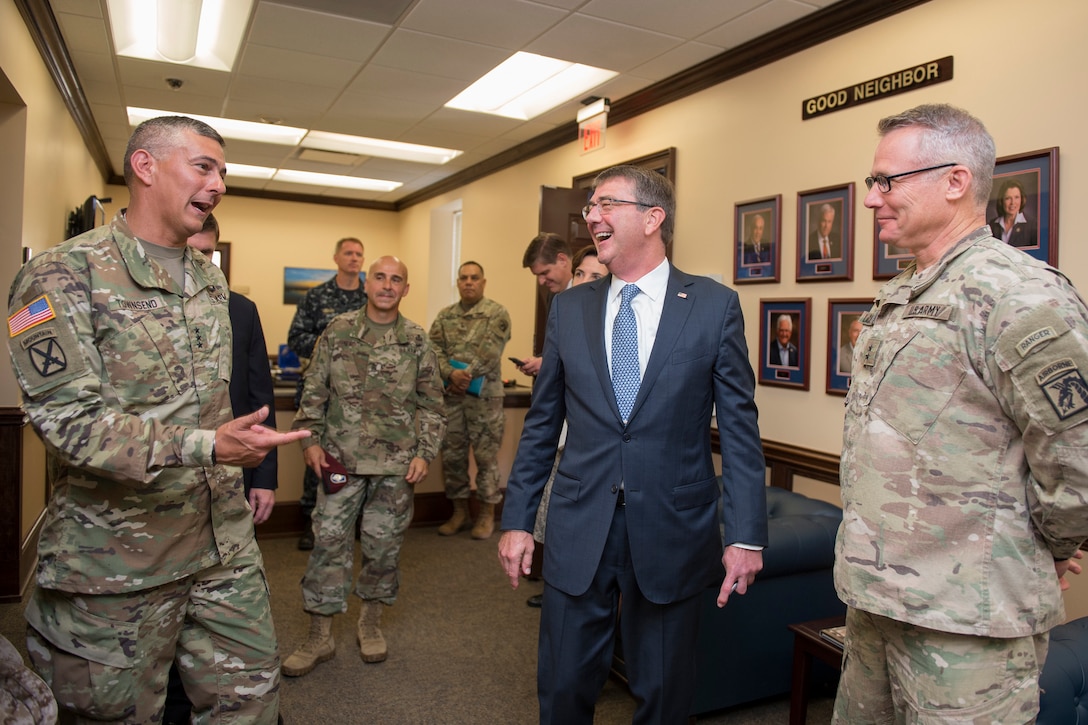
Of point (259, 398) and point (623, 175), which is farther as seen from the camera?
point (259, 398)

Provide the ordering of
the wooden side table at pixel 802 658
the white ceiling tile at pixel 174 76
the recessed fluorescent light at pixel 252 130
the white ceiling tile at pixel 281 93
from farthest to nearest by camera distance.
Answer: the recessed fluorescent light at pixel 252 130
the white ceiling tile at pixel 281 93
the white ceiling tile at pixel 174 76
the wooden side table at pixel 802 658

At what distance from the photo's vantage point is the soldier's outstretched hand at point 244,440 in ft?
5.07

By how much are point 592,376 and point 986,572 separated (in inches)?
37.3

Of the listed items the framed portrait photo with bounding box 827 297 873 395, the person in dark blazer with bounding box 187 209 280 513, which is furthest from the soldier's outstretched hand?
the framed portrait photo with bounding box 827 297 873 395

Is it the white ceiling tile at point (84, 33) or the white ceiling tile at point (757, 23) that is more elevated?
the white ceiling tile at point (84, 33)

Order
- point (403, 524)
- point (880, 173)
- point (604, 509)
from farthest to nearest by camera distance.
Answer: point (403, 524), point (604, 509), point (880, 173)

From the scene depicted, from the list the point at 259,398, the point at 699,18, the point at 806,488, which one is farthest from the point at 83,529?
the point at 699,18

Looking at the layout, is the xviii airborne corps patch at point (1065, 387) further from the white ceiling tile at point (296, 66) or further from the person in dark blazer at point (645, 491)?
the white ceiling tile at point (296, 66)

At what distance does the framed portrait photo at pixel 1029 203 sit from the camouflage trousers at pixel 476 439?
3.28 meters

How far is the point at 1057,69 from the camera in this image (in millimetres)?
2943

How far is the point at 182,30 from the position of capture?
4.64 metres

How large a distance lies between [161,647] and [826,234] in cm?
339

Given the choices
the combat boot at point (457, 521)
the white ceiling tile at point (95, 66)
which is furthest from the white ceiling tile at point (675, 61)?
the white ceiling tile at point (95, 66)

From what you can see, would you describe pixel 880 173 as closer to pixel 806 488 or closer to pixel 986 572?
pixel 986 572
